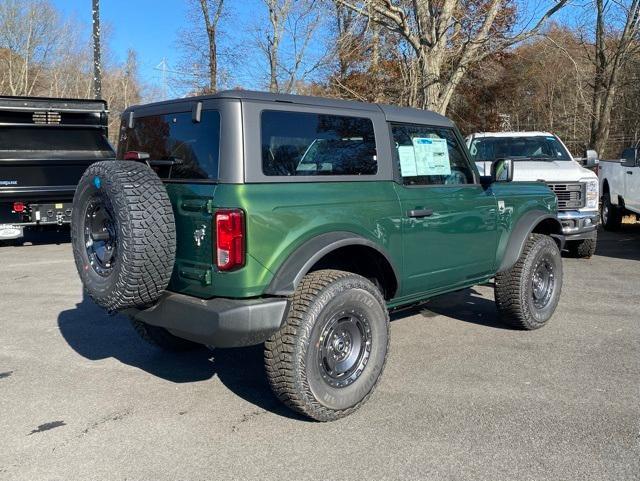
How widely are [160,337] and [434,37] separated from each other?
10.1 m

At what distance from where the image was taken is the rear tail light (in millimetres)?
3277

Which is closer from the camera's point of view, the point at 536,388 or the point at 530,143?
the point at 536,388

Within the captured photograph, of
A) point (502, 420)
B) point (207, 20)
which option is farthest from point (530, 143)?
point (207, 20)

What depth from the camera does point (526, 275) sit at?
5.42 meters

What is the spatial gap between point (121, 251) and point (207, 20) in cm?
2174

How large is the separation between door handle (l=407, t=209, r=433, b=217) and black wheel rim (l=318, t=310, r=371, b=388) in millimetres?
875

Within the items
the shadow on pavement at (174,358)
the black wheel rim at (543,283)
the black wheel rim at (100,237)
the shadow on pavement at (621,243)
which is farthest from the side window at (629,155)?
the black wheel rim at (100,237)

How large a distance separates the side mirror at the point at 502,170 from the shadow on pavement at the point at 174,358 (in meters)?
2.55

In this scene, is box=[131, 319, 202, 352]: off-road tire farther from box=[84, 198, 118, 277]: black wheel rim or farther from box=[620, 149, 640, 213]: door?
box=[620, 149, 640, 213]: door

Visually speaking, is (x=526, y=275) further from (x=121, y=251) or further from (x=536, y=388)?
(x=121, y=251)

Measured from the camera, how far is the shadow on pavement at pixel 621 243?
993 centimetres

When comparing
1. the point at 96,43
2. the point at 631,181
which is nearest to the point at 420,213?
the point at 631,181

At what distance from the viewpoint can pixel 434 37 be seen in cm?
1273

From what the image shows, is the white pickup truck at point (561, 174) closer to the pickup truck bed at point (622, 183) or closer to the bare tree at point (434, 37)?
the pickup truck bed at point (622, 183)
